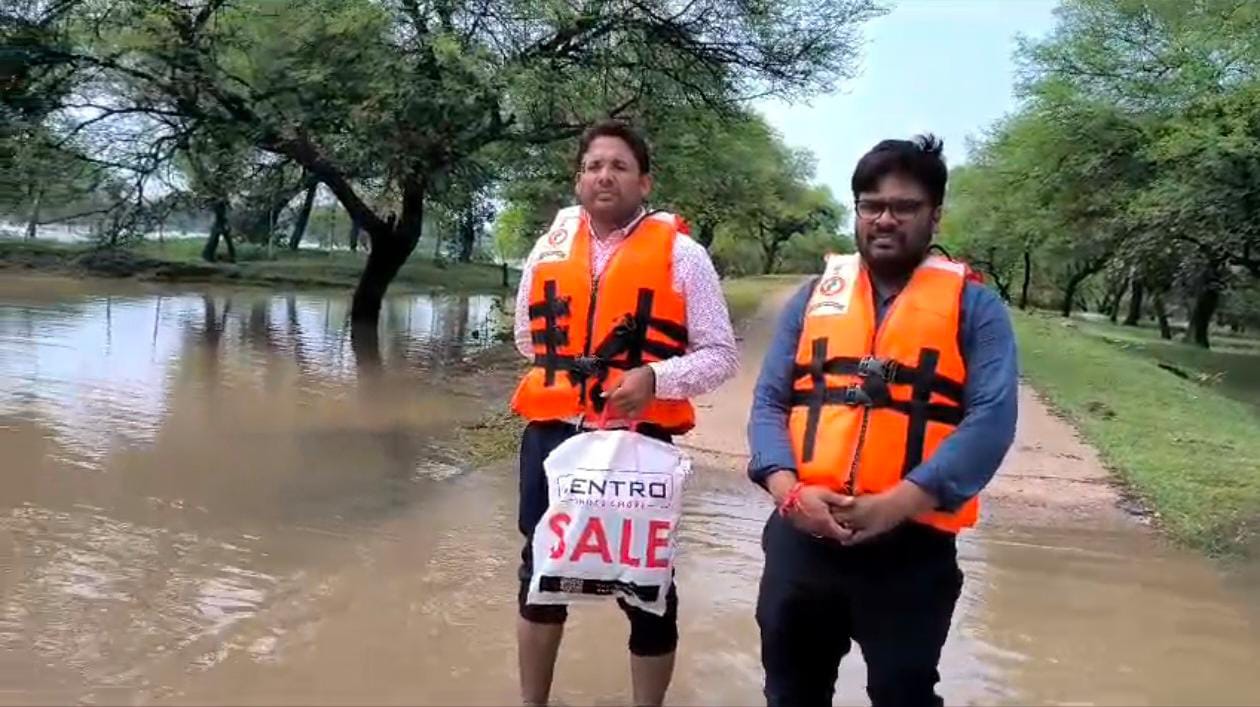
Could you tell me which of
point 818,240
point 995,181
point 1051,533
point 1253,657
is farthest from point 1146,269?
point 818,240

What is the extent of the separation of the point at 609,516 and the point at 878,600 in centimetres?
80

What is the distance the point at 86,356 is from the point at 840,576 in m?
13.1

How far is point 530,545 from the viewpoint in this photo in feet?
11.0

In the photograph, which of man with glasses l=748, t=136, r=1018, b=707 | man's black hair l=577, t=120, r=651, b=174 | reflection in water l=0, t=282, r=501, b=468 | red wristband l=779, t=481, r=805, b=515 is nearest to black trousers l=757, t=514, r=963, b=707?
man with glasses l=748, t=136, r=1018, b=707

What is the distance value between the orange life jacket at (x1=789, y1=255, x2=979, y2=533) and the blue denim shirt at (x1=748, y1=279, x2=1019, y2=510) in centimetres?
3

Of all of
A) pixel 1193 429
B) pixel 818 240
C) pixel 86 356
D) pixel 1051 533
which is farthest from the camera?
pixel 818 240

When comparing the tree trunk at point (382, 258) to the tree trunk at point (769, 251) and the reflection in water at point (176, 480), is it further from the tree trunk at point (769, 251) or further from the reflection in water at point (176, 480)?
the tree trunk at point (769, 251)

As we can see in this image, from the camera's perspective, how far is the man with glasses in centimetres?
257

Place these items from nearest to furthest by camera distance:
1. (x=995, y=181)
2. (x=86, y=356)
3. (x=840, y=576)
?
1. (x=840, y=576)
2. (x=86, y=356)
3. (x=995, y=181)

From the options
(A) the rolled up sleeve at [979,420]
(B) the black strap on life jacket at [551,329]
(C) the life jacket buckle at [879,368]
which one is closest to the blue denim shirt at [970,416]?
(A) the rolled up sleeve at [979,420]

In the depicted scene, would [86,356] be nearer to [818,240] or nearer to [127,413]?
[127,413]

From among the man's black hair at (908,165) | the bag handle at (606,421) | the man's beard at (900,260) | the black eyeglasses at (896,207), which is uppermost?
the man's black hair at (908,165)

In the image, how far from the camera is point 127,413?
985 centimetres

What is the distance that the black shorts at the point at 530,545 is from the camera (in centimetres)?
337
